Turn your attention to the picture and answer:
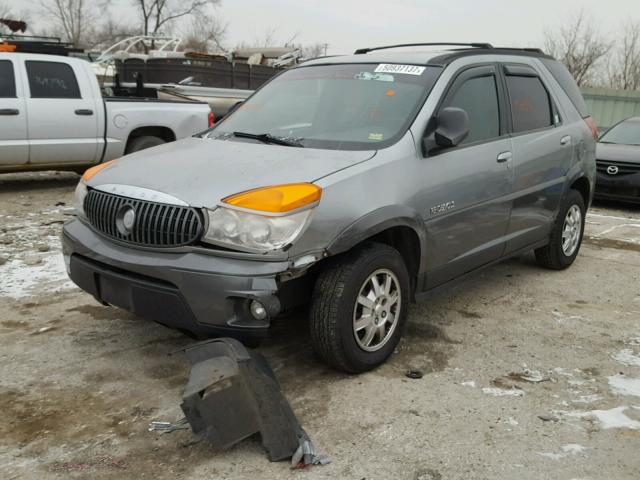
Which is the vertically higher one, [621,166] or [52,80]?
[52,80]

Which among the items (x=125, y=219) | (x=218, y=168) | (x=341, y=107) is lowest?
(x=125, y=219)

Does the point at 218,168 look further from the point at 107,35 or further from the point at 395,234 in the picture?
the point at 107,35

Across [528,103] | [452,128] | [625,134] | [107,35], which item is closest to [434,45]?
[528,103]

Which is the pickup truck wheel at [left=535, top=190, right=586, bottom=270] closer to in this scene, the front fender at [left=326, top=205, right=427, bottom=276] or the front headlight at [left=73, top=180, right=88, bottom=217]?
the front fender at [left=326, top=205, right=427, bottom=276]

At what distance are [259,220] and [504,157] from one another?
223 centimetres

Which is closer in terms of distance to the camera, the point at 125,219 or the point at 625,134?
the point at 125,219

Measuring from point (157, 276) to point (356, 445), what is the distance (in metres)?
1.29

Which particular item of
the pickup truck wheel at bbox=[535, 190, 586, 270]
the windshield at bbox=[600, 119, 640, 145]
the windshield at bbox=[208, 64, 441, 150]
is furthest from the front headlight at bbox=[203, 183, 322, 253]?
the windshield at bbox=[600, 119, 640, 145]

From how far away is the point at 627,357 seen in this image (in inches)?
162

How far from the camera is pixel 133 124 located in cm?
934

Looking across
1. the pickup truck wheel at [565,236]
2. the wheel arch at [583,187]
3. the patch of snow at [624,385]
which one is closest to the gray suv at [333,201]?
the pickup truck wheel at [565,236]

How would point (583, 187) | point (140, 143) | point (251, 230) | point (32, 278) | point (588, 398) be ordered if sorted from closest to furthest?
point (251, 230) < point (588, 398) < point (32, 278) < point (583, 187) < point (140, 143)

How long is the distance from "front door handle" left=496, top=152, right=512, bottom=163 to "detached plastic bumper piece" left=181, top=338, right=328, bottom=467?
2.52 m

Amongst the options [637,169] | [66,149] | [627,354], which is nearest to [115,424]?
[627,354]
